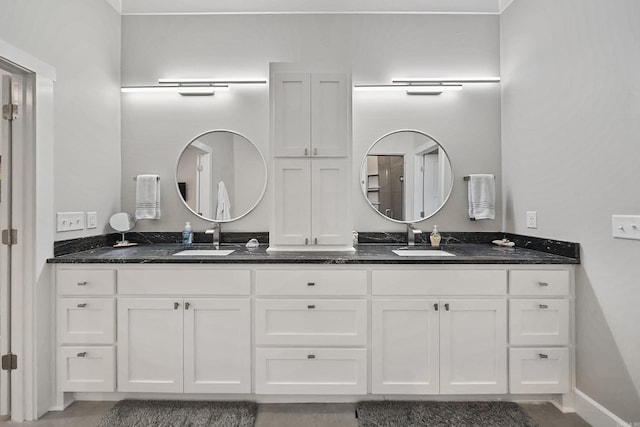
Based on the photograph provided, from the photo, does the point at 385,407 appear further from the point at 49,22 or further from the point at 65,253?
the point at 49,22

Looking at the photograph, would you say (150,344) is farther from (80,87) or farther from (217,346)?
(80,87)

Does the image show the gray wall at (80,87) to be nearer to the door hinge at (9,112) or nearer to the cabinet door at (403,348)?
the door hinge at (9,112)

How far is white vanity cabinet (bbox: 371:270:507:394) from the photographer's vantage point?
1939 millimetres

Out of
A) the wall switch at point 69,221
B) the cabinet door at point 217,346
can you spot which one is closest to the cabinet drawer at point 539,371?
the cabinet door at point 217,346

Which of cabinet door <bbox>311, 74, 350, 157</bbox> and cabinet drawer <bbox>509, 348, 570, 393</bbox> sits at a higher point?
cabinet door <bbox>311, 74, 350, 157</bbox>

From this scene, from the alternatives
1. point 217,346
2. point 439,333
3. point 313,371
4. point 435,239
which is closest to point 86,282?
point 217,346

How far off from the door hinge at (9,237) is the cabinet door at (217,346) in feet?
3.38

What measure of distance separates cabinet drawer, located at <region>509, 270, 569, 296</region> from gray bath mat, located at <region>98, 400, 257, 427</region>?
1.72 meters

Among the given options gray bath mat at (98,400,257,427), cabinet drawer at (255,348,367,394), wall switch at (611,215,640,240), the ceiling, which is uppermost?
the ceiling

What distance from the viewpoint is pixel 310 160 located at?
2312mm

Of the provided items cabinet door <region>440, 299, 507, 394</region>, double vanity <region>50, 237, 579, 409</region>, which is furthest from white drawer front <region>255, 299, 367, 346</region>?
cabinet door <region>440, 299, 507, 394</region>

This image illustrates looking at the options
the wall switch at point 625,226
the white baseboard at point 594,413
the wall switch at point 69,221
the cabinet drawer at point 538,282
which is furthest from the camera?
the wall switch at point 69,221

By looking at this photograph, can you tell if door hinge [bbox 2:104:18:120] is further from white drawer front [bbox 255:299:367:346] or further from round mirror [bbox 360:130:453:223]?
round mirror [bbox 360:130:453:223]

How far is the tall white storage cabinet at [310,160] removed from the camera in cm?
230
